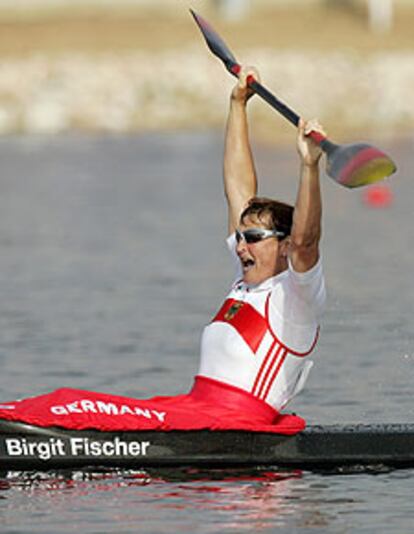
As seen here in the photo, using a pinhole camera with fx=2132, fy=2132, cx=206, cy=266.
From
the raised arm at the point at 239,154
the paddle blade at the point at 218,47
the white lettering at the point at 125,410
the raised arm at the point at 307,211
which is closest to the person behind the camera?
the raised arm at the point at 307,211

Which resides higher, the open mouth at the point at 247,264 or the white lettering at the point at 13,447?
the open mouth at the point at 247,264

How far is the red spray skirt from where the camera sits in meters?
10.9

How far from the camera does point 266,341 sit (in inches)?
427

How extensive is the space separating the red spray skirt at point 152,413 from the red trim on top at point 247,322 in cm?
28

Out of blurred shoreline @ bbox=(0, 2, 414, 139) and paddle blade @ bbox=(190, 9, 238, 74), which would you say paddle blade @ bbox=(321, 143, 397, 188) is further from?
blurred shoreline @ bbox=(0, 2, 414, 139)

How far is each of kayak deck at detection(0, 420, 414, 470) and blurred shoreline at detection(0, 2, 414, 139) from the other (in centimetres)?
3483

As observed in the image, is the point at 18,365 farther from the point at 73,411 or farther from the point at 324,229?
the point at 324,229

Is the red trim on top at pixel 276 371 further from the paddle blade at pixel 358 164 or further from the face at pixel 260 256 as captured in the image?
the paddle blade at pixel 358 164

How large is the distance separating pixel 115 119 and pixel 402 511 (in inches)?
1621

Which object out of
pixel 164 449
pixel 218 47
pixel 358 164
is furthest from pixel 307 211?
pixel 218 47

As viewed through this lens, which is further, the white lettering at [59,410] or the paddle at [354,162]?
the white lettering at [59,410]

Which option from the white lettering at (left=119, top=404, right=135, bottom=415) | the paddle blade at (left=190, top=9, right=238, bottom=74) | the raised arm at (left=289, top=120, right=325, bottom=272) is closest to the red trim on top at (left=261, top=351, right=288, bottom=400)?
the raised arm at (left=289, top=120, right=325, bottom=272)

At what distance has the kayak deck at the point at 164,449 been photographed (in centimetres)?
1091

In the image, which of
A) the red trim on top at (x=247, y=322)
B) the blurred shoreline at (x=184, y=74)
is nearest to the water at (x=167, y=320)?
the red trim on top at (x=247, y=322)
